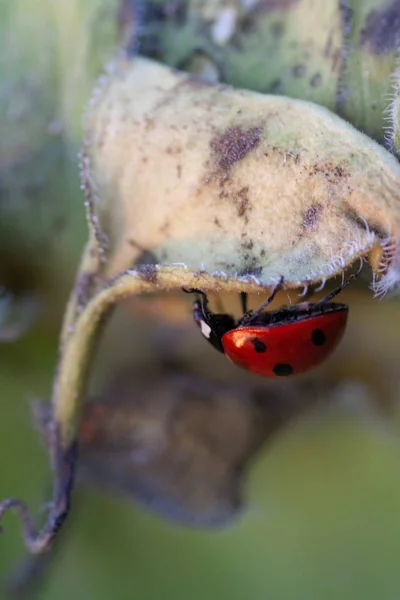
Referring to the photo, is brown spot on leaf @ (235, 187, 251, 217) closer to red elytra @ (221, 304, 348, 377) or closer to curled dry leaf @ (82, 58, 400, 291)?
curled dry leaf @ (82, 58, 400, 291)

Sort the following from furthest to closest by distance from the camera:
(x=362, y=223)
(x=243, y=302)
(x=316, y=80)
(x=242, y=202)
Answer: (x=243, y=302)
(x=316, y=80)
(x=242, y=202)
(x=362, y=223)

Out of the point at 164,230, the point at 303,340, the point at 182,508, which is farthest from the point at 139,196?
the point at 182,508

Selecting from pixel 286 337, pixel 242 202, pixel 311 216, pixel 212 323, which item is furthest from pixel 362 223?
pixel 212 323

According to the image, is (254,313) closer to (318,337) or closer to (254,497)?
(318,337)

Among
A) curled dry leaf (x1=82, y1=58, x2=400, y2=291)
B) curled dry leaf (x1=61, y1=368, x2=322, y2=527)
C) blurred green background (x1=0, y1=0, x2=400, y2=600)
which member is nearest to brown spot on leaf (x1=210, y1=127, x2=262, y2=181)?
curled dry leaf (x1=82, y1=58, x2=400, y2=291)

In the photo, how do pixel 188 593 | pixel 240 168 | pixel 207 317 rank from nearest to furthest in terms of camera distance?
1. pixel 240 168
2. pixel 207 317
3. pixel 188 593

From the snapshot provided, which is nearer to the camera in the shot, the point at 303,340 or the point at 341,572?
the point at 303,340

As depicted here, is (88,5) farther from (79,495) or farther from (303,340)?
(79,495)

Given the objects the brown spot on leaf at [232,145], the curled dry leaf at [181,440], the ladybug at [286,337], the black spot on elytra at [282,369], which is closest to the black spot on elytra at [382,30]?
the brown spot on leaf at [232,145]
